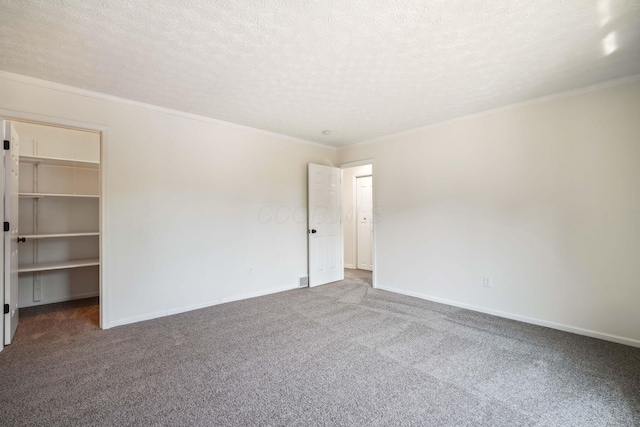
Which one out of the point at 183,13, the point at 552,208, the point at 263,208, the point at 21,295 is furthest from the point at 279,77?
the point at 21,295

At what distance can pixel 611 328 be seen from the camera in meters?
2.67

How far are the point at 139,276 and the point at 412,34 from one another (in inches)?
141

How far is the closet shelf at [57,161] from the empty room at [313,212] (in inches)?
2.1

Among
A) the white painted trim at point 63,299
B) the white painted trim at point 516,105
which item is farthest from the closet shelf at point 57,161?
the white painted trim at point 516,105

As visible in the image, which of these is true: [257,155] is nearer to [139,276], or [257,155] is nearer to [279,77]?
[279,77]

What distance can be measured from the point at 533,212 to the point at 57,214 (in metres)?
6.23

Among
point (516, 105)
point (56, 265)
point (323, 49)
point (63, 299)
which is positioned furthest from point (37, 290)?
point (516, 105)

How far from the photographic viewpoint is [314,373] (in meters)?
2.16

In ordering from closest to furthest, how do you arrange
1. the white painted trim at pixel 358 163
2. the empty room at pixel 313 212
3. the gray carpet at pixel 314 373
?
1. the gray carpet at pixel 314 373
2. the empty room at pixel 313 212
3. the white painted trim at pixel 358 163

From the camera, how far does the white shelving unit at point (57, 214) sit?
3.79 metres

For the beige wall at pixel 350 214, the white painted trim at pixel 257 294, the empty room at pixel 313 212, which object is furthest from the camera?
the beige wall at pixel 350 214

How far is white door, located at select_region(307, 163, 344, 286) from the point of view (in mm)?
4797

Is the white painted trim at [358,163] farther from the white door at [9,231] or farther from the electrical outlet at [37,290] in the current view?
the electrical outlet at [37,290]

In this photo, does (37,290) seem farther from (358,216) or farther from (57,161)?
(358,216)
